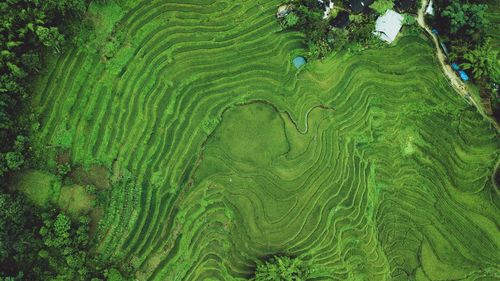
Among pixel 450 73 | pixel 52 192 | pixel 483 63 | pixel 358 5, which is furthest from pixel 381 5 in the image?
pixel 52 192

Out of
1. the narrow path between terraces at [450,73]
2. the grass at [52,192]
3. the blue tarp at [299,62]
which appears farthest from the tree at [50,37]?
the narrow path between terraces at [450,73]

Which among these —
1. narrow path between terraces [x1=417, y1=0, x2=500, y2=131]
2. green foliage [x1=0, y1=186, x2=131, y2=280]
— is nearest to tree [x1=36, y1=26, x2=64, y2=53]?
green foliage [x1=0, y1=186, x2=131, y2=280]

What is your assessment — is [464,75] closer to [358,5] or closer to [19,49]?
[358,5]

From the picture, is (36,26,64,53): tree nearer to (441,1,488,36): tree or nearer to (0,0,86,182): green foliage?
(0,0,86,182): green foliage

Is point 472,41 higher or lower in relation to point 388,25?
higher

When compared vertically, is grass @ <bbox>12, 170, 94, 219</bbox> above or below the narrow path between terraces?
below

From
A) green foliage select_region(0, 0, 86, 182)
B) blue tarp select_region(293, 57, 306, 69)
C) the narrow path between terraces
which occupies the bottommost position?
green foliage select_region(0, 0, 86, 182)

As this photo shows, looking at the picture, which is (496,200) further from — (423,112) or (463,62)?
(463,62)

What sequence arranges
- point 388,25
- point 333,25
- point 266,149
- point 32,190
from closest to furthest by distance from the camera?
point 32,190 → point 266,149 → point 333,25 → point 388,25
